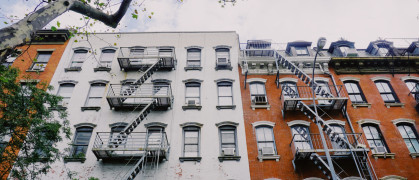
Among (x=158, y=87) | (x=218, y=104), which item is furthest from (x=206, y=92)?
(x=158, y=87)

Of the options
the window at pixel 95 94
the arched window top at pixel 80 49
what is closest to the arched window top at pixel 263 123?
the window at pixel 95 94

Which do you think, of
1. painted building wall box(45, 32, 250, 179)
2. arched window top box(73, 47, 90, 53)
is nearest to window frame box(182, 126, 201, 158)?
painted building wall box(45, 32, 250, 179)

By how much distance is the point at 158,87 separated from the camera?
1819 centimetres

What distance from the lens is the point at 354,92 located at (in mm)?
18094

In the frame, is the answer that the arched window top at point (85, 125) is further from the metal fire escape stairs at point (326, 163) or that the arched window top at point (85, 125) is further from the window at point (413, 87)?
the window at point (413, 87)

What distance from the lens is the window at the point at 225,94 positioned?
17594mm

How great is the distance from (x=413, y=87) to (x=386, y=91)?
1.86m

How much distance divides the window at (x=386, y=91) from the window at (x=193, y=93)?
39.8ft

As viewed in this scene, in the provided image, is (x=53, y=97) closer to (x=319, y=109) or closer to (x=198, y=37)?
(x=198, y=37)

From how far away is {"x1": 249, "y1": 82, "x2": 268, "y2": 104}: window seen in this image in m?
17.5

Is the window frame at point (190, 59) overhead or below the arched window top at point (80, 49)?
below

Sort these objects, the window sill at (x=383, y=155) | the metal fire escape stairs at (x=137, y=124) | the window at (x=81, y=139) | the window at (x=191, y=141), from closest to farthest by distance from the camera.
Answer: the metal fire escape stairs at (x=137, y=124) < the window sill at (x=383, y=155) < the window at (x=191, y=141) < the window at (x=81, y=139)

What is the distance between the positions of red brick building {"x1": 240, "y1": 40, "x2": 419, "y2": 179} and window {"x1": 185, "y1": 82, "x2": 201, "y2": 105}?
118 inches

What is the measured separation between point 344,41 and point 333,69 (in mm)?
3164
